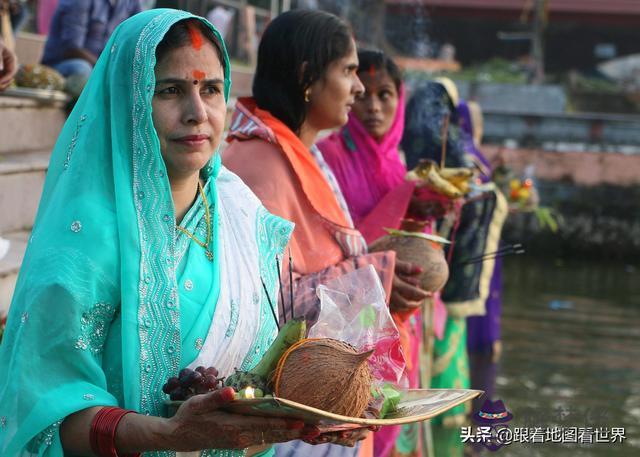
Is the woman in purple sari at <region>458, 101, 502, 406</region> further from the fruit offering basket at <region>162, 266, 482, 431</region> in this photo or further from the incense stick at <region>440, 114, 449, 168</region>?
the fruit offering basket at <region>162, 266, 482, 431</region>

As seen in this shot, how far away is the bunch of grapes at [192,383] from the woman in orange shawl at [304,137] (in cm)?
116

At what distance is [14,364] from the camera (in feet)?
6.94

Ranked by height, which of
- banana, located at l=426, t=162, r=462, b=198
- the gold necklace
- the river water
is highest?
the gold necklace

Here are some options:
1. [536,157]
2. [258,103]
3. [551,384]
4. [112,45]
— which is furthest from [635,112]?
[112,45]

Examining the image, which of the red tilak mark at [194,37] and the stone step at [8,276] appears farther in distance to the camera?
the stone step at [8,276]

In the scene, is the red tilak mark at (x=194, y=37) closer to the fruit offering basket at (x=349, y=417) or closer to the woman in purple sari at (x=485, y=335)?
the fruit offering basket at (x=349, y=417)

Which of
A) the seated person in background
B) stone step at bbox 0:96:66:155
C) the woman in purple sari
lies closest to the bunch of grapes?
stone step at bbox 0:96:66:155

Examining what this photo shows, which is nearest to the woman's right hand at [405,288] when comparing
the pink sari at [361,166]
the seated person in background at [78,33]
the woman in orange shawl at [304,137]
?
the woman in orange shawl at [304,137]

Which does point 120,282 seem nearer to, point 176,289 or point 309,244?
point 176,289

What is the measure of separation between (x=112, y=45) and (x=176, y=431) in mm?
842

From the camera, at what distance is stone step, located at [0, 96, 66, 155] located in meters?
5.86

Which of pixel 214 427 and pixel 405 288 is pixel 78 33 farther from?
pixel 214 427

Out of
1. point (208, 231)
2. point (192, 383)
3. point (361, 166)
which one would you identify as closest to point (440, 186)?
point (361, 166)

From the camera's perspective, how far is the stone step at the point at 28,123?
586 cm
